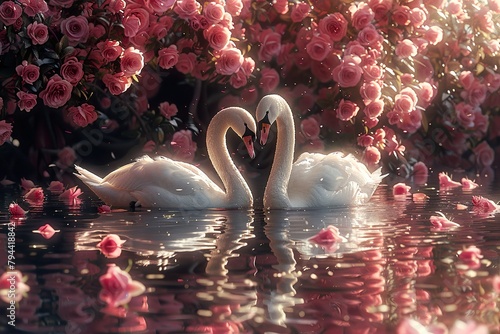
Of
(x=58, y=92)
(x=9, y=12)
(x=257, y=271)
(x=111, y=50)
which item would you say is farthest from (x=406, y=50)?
(x=257, y=271)

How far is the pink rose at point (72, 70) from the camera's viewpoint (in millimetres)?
9414

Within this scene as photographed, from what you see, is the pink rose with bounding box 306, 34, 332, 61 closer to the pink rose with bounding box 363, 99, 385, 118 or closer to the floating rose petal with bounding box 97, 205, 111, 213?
the pink rose with bounding box 363, 99, 385, 118

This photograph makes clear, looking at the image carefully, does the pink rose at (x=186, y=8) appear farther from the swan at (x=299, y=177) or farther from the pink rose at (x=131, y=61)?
the swan at (x=299, y=177)

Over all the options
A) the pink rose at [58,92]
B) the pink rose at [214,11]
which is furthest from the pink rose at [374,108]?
the pink rose at [58,92]

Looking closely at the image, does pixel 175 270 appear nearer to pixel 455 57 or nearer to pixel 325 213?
pixel 325 213

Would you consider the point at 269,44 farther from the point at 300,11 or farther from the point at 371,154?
the point at 371,154

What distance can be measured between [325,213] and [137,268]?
270 centimetres

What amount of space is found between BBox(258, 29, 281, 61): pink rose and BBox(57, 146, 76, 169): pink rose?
2107 mm

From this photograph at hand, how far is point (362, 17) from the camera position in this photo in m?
10.4

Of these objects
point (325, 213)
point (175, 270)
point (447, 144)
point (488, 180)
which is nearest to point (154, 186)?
point (325, 213)

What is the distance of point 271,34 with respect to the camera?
11320mm

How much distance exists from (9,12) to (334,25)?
3038 mm

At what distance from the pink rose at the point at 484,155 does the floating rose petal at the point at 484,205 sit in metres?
6.03

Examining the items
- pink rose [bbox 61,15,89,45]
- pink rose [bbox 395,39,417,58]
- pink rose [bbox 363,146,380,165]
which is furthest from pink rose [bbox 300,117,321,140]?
pink rose [bbox 61,15,89,45]
